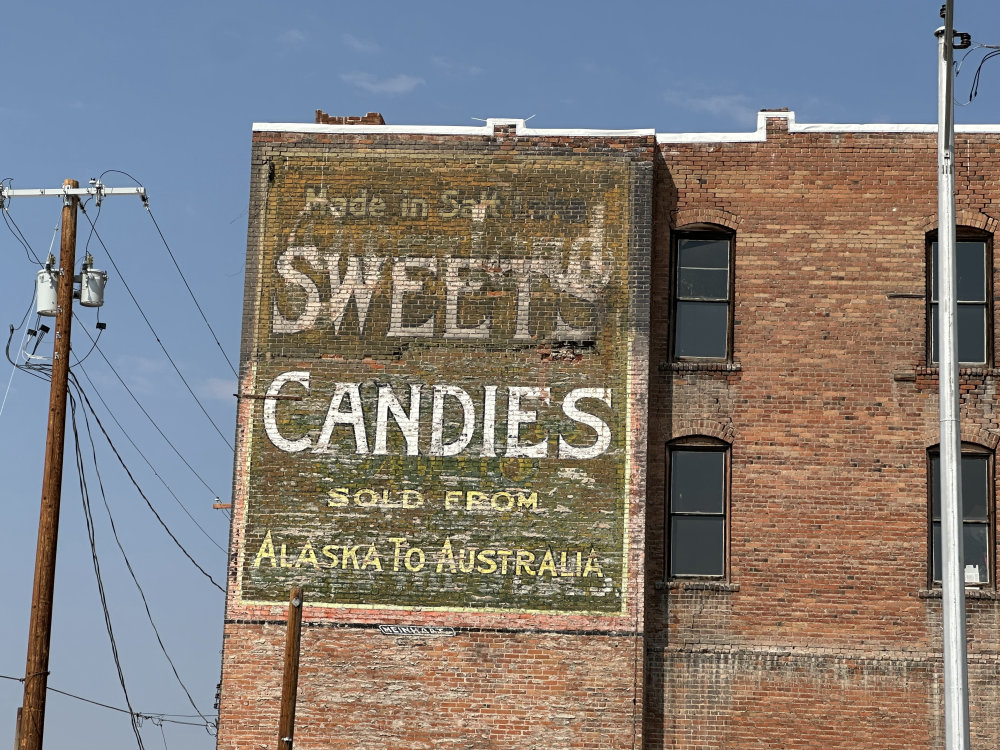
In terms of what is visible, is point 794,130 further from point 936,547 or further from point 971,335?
point 936,547

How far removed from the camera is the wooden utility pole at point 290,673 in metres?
18.3

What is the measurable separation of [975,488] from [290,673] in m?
10.6

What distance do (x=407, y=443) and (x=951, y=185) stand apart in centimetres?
981

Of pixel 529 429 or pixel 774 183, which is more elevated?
pixel 774 183

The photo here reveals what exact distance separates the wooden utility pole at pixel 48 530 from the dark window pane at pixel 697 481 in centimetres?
913

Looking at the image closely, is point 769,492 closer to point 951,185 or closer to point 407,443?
point 407,443

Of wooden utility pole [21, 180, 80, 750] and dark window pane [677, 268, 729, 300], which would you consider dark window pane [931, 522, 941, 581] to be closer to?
dark window pane [677, 268, 729, 300]

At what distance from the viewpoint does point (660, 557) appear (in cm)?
2144

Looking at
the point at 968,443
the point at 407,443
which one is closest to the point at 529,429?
the point at 407,443

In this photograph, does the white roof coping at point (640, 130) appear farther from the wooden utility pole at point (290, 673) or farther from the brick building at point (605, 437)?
the wooden utility pole at point (290, 673)

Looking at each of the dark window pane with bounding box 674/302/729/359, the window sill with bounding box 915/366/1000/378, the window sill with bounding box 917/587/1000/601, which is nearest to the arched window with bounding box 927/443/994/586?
the window sill with bounding box 917/587/1000/601

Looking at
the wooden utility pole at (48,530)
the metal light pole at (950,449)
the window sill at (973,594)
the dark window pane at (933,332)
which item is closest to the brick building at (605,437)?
the window sill at (973,594)

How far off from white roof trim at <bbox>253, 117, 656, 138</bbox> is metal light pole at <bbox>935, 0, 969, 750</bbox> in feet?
26.5

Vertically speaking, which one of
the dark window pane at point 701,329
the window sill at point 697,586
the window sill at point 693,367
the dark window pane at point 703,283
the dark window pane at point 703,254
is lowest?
the window sill at point 697,586
